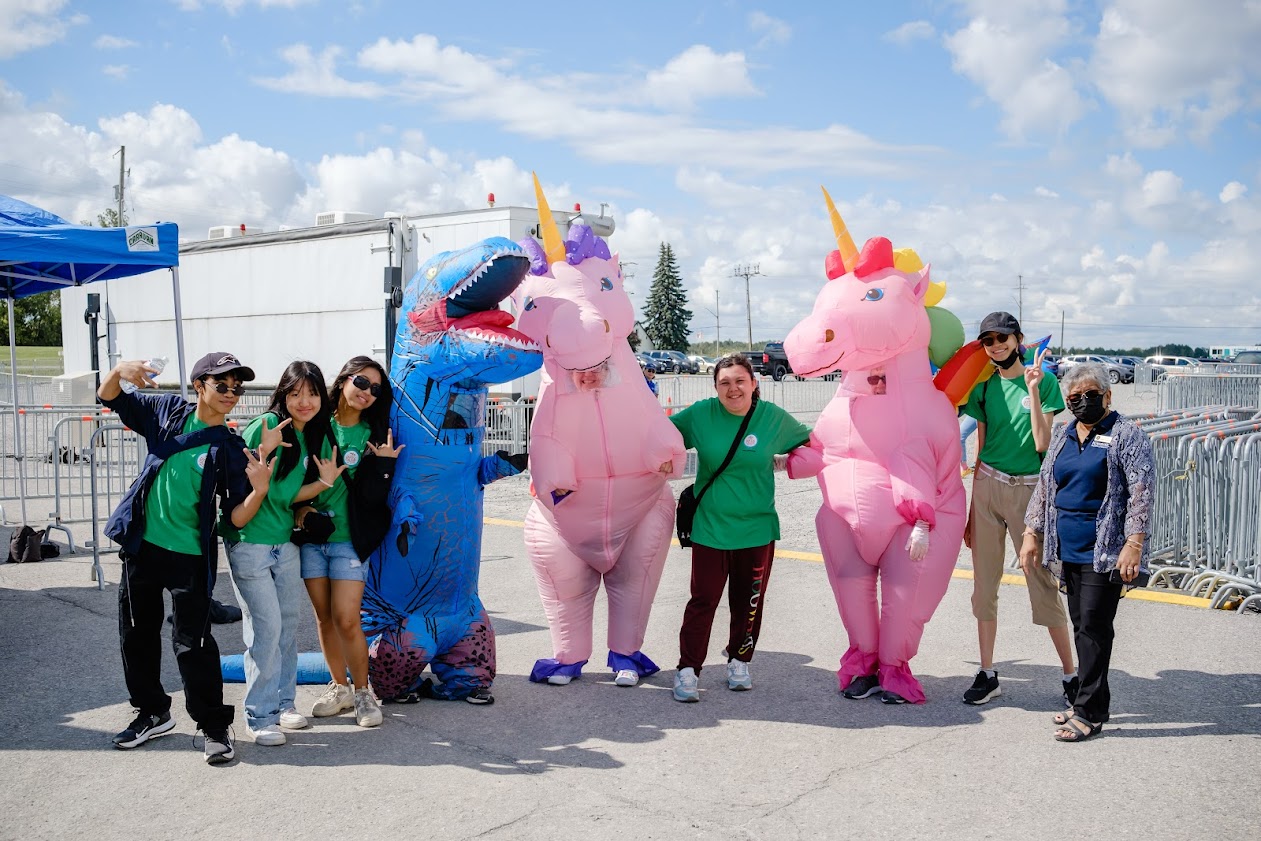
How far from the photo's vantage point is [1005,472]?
5.15 meters

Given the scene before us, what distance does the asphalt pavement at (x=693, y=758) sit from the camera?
3744mm

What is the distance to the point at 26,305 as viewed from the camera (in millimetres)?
56656

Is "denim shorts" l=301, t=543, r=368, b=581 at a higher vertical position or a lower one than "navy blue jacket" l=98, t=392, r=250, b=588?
lower

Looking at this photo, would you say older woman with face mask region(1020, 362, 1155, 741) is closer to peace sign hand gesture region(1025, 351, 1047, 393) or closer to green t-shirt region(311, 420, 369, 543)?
peace sign hand gesture region(1025, 351, 1047, 393)

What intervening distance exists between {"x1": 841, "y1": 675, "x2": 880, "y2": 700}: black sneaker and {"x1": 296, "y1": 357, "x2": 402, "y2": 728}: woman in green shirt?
225 centimetres

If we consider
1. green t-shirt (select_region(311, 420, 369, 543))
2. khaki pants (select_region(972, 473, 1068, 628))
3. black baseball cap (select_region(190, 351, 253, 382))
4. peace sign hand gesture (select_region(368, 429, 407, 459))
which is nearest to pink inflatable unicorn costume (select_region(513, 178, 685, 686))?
peace sign hand gesture (select_region(368, 429, 407, 459))

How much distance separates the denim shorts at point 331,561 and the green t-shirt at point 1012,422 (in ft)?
10.1

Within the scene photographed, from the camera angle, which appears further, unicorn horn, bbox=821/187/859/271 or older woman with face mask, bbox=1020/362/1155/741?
unicorn horn, bbox=821/187/859/271

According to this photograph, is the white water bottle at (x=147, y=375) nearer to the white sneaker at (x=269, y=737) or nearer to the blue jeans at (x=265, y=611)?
the blue jeans at (x=265, y=611)

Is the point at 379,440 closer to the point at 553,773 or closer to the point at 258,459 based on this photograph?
the point at 258,459

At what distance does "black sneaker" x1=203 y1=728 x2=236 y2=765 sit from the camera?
424cm

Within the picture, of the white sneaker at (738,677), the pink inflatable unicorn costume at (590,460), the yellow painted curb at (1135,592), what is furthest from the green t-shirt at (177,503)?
the yellow painted curb at (1135,592)

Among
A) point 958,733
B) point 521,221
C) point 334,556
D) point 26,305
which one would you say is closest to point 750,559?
point 958,733

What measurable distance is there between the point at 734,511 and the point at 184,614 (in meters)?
2.49
